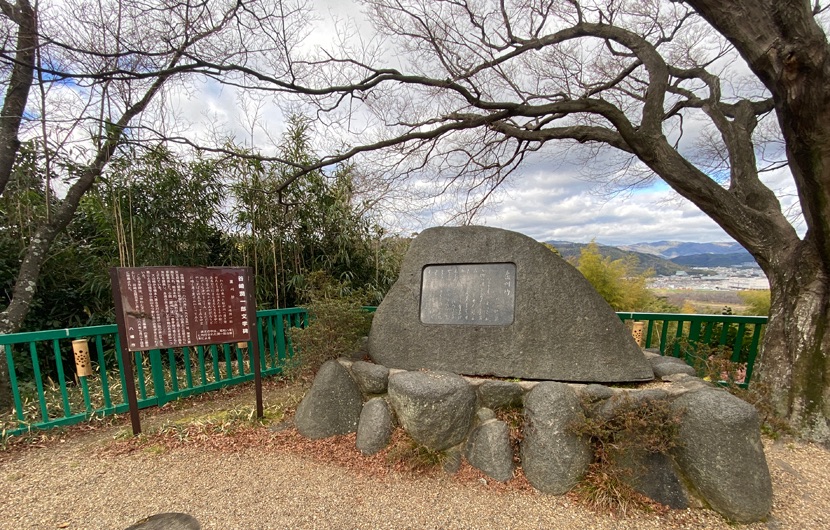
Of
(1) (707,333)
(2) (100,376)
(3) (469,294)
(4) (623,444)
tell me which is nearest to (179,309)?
(2) (100,376)

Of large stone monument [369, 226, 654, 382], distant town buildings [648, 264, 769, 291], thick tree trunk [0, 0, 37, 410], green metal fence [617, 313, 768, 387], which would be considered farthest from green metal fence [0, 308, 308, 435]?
distant town buildings [648, 264, 769, 291]

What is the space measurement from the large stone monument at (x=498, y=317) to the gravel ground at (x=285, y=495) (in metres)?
0.91

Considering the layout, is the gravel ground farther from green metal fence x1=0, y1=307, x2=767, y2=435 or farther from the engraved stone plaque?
the engraved stone plaque

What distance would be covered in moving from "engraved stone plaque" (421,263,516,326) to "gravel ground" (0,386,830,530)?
1265 mm

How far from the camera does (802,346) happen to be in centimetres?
312

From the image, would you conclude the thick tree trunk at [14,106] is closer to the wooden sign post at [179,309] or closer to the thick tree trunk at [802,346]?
the wooden sign post at [179,309]

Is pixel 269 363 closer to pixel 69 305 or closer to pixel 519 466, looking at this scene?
pixel 69 305

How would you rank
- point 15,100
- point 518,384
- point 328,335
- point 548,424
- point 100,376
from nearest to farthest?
point 548,424 < point 518,384 < point 328,335 < point 15,100 < point 100,376

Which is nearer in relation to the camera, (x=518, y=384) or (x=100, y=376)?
(x=518, y=384)

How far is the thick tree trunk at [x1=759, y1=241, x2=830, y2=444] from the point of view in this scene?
9.88 feet

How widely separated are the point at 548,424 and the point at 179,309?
328cm

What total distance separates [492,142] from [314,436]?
4.48 m

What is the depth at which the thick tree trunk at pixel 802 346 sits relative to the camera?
9.88 ft

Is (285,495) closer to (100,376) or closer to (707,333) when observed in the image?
(100,376)
